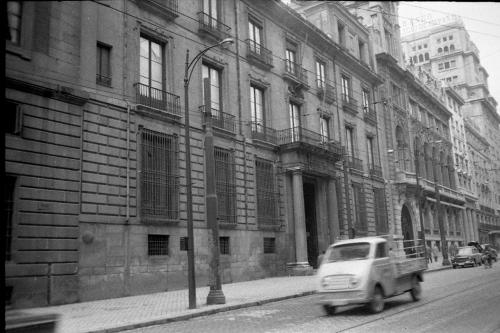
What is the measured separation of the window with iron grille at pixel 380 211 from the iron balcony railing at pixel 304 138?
813 centimetres

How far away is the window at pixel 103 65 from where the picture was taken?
17.8 metres

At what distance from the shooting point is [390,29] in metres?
47.9

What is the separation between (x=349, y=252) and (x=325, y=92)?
2186 cm

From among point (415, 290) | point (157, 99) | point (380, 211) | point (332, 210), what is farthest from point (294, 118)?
point (415, 290)

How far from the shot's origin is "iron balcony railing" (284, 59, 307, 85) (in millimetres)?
29464

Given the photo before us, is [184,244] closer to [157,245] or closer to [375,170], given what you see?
[157,245]

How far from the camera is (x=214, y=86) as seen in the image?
78.2ft

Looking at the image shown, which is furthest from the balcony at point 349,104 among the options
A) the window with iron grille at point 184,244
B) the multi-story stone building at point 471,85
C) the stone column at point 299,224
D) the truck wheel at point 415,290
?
the multi-story stone building at point 471,85

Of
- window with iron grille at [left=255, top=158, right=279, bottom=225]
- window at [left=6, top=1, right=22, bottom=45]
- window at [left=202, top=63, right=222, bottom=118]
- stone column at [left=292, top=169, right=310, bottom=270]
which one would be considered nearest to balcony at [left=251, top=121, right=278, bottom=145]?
window with iron grille at [left=255, top=158, right=279, bottom=225]

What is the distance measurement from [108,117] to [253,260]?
10.3 meters

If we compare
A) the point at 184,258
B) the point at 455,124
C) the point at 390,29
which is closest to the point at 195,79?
the point at 184,258

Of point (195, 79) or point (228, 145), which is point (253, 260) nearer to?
point (228, 145)

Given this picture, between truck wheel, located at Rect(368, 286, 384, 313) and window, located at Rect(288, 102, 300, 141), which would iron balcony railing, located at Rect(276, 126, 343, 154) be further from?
truck wheel, located at Rect(368, 286, 384, 313)

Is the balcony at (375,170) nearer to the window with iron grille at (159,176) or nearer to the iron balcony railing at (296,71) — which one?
the iron balcony railing at (296,71)
